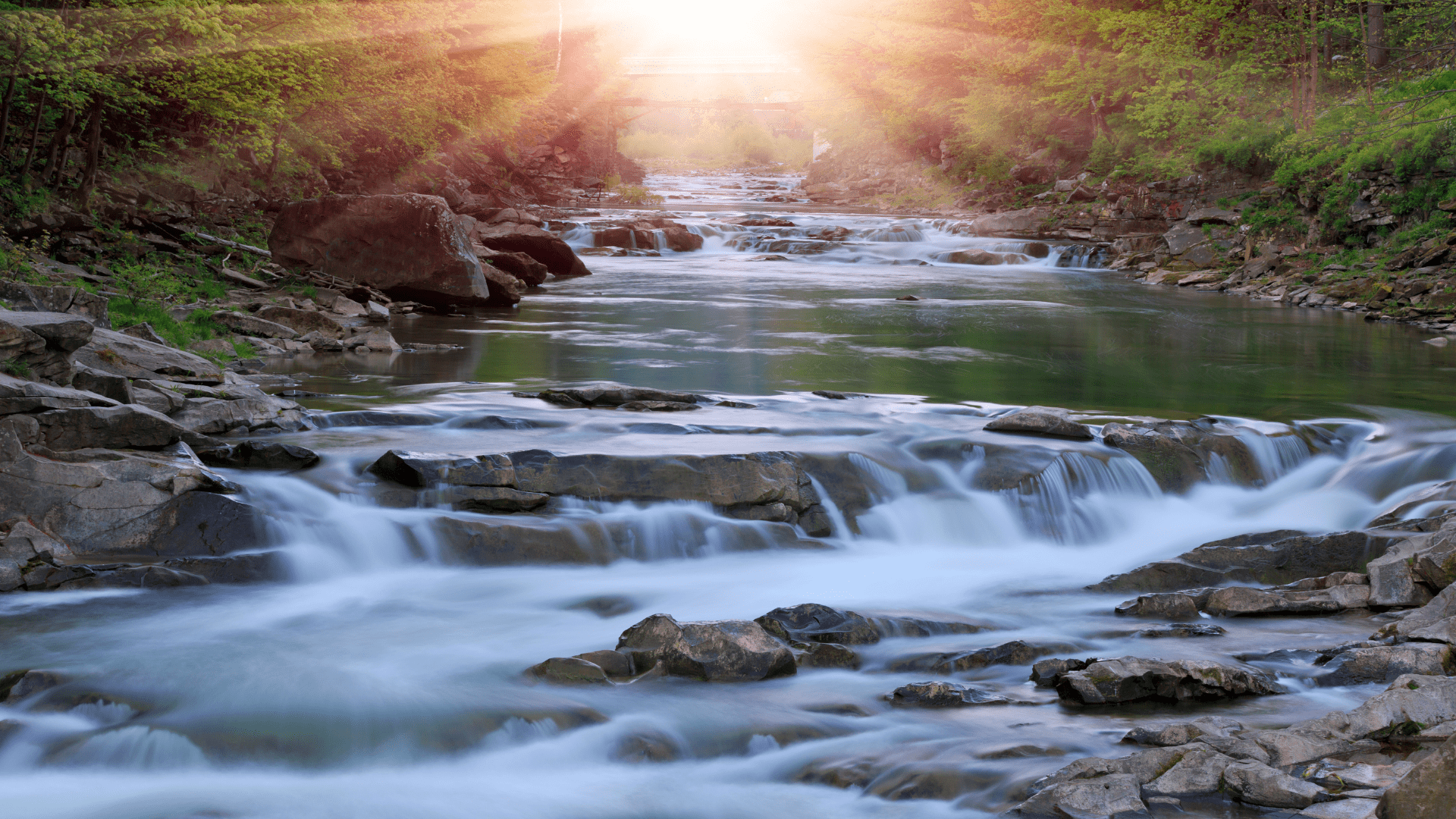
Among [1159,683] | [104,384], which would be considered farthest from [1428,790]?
[104,384]

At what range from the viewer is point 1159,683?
4.69m

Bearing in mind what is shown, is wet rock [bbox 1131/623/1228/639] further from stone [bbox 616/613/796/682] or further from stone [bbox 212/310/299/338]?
stone [bbox 212/310/299/338]

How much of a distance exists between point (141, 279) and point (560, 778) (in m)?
12.6

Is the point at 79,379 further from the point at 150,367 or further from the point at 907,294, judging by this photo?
the point at 907,294

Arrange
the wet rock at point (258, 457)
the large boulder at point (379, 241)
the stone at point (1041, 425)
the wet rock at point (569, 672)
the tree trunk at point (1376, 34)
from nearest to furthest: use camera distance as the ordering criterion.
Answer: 1. the wet rock at point (569, 672)
2. the wet rock at point (258, 457)
3. the stone at point (1041, 425)
4. the large boulder at point (379, 241)
5. the tree trunk at point (1376, 34)

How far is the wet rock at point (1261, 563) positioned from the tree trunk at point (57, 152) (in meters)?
17.2

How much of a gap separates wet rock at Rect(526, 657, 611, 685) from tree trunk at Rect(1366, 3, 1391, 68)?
29.0 m

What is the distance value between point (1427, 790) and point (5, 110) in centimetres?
1817

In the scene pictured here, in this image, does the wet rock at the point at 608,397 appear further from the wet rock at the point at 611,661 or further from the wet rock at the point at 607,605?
the wet rock at the point at 611,661

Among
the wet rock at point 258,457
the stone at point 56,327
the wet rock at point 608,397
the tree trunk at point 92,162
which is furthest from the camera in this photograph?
the tree trunk at point 92,162

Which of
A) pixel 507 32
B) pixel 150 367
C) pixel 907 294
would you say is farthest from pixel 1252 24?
pixel 150 367

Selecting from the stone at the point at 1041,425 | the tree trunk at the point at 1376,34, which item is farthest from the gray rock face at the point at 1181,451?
the tree trunk at the point at 1376,34

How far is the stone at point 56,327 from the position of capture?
23.1 feet

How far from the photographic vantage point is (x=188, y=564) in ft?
20.3
